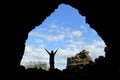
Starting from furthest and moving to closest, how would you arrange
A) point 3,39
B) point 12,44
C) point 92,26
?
point 92,26, point 12,44, point 3,39

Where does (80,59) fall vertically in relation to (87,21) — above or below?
above

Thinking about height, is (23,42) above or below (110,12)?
below

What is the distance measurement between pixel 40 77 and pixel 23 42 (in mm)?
4973

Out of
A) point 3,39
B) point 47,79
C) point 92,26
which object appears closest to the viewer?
point 3,39

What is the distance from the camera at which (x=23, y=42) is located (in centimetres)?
1552

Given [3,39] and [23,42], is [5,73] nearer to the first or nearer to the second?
[3,39]

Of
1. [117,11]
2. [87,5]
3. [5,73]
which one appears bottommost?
[5,73]

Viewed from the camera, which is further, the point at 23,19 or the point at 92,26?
the point at 92,26

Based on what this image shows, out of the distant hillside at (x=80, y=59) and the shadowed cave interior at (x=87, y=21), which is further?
the distant hillside at (x=80, y=59)

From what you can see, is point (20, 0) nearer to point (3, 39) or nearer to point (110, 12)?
point (3, 39)

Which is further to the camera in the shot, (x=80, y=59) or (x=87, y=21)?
(x=80, y=59)

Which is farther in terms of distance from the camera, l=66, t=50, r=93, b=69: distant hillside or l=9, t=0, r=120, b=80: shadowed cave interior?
l=66, t=50, r=93, b=69: distant hillside

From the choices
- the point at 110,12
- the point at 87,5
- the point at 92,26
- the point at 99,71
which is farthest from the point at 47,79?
the point at 110,12

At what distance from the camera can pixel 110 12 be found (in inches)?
547
